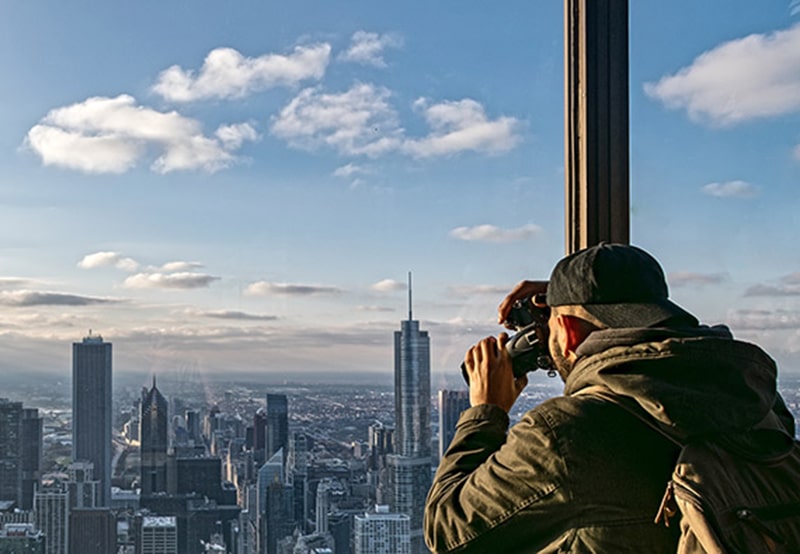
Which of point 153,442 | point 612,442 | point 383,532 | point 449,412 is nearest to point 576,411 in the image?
point 612,442

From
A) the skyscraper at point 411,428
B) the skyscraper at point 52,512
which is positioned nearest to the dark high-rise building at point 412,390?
the skyscraper at point 411,428

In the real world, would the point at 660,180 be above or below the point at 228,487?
above

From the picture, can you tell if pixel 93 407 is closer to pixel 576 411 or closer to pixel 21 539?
pixel 21 539

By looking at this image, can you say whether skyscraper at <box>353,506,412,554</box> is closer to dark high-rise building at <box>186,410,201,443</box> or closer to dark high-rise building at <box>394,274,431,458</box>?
dark high-rise building at <box>394,274,431,458</box>

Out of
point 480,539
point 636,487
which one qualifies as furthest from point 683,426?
point 480,539

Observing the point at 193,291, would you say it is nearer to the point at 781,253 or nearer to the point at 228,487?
the point at 228,487

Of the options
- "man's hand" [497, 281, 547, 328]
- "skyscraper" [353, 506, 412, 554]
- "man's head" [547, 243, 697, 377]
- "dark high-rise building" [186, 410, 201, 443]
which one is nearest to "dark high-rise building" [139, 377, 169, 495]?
"dark high-rise building" [186, 410, 201, 443]

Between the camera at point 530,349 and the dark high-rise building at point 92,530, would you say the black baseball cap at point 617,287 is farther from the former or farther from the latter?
the dark high-rise building at point 92,530
